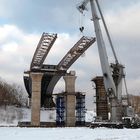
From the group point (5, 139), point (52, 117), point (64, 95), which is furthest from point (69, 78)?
point (5, 139)

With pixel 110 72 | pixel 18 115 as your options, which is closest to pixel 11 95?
pixel 18 115

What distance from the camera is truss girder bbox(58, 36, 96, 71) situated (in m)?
79.8

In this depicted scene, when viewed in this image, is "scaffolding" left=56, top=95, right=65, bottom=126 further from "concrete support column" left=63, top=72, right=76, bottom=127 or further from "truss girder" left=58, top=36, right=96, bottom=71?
"truss girder" left=58, top=36, right=96, bottom=71

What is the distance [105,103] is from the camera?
91.9m

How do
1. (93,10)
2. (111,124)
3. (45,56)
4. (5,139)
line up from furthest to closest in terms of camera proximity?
(45,56), (93,10), (111,124), (5,139)

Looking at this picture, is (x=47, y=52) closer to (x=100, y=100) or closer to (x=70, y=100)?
(x=70, y=100)

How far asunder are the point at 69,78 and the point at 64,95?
4.62 metres

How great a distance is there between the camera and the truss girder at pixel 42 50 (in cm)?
7669

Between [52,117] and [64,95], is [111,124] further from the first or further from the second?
[52,117]

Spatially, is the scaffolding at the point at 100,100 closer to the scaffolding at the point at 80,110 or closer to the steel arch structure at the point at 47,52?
the scaffolding at the point at 80,110

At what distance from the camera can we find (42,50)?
265 ft

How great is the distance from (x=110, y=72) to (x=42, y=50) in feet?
68.5

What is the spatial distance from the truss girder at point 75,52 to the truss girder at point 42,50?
6228mm

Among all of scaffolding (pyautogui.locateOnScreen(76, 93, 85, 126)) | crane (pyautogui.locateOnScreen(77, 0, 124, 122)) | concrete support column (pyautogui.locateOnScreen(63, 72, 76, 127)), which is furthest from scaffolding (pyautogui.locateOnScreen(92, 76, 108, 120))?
crane (pyautogui.locateOnScreen(77, 0, 124, 122))
